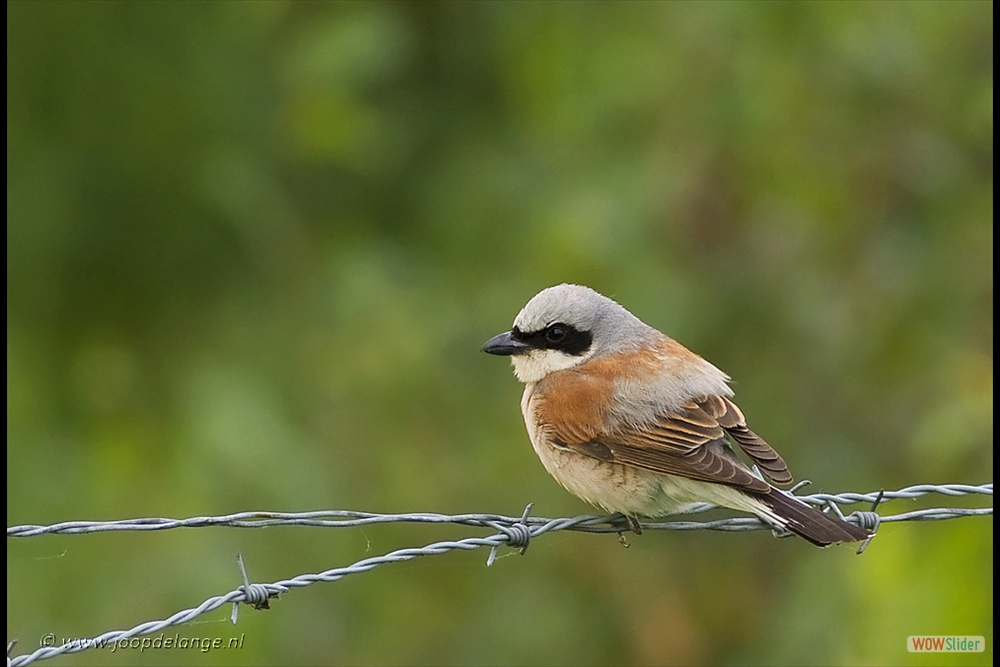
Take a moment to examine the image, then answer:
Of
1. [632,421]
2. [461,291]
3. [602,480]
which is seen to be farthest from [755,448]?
[461,291]

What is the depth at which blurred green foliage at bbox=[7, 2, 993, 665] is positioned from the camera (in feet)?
16.2

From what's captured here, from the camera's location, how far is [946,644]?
369 centimetres

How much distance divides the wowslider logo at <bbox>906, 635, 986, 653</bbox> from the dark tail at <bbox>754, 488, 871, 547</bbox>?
688 mm

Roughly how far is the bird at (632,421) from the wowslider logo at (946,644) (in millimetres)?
752

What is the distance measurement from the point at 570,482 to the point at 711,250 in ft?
6.79

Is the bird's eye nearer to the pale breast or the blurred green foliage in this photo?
the pale breast

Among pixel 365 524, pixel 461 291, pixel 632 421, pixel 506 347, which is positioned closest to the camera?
pixel 365 524

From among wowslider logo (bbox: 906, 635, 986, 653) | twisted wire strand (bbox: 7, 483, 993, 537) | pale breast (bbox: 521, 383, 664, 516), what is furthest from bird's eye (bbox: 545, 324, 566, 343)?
wowslider logo (bbox: 906, 635, 986, 653)

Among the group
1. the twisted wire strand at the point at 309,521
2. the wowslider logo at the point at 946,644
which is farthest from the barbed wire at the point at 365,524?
the wowslider logo at the point at 946,644

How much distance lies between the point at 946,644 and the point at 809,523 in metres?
0.93

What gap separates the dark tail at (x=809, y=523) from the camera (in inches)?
121

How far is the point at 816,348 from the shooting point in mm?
5430

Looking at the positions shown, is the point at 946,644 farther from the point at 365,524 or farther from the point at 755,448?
the point at 365,524

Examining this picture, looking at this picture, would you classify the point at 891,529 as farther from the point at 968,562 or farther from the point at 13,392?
the point at 13,392
